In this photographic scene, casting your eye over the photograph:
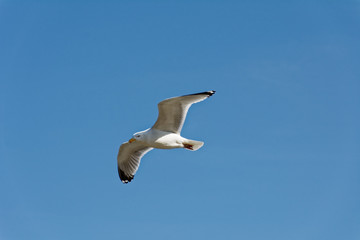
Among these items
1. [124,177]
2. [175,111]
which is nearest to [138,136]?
[175,111]

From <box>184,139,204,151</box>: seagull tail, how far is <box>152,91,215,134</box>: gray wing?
238mm

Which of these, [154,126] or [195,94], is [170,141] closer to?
[154,126]

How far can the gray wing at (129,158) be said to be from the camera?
9.06 metres

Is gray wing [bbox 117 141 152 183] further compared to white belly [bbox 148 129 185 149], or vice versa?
gray wing [bbox 117 141 152 183]

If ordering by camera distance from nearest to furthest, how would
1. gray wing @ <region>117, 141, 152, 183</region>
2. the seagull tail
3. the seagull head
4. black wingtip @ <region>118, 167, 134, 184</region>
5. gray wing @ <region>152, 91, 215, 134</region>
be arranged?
gray wing @ <region>152, 91, 215, 134</region>, the seagull tail, the seagull head, gray wing @ <region>117, 141, 152, 183</region>, black wingtip @ <region>118, 167, 134, 184</region>

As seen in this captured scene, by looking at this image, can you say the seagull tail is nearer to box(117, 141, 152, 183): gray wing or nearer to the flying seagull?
the flying seagull

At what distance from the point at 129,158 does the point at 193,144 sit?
6.04ft

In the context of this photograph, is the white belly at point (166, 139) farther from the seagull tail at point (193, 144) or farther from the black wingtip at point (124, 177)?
the black wingtip at point (124, 177)

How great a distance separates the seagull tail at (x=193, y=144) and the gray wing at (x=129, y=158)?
137 centimetres

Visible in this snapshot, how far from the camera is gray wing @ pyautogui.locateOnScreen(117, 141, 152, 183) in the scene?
29.7 ft

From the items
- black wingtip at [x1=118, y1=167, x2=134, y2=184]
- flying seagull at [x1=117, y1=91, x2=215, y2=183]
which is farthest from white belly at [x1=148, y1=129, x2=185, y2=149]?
black wingtip at [x1=118, y1=167, x2=134, y2=184]

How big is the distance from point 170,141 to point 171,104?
65 centimetres

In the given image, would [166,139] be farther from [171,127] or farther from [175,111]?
[175,111]

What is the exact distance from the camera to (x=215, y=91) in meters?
7.40
